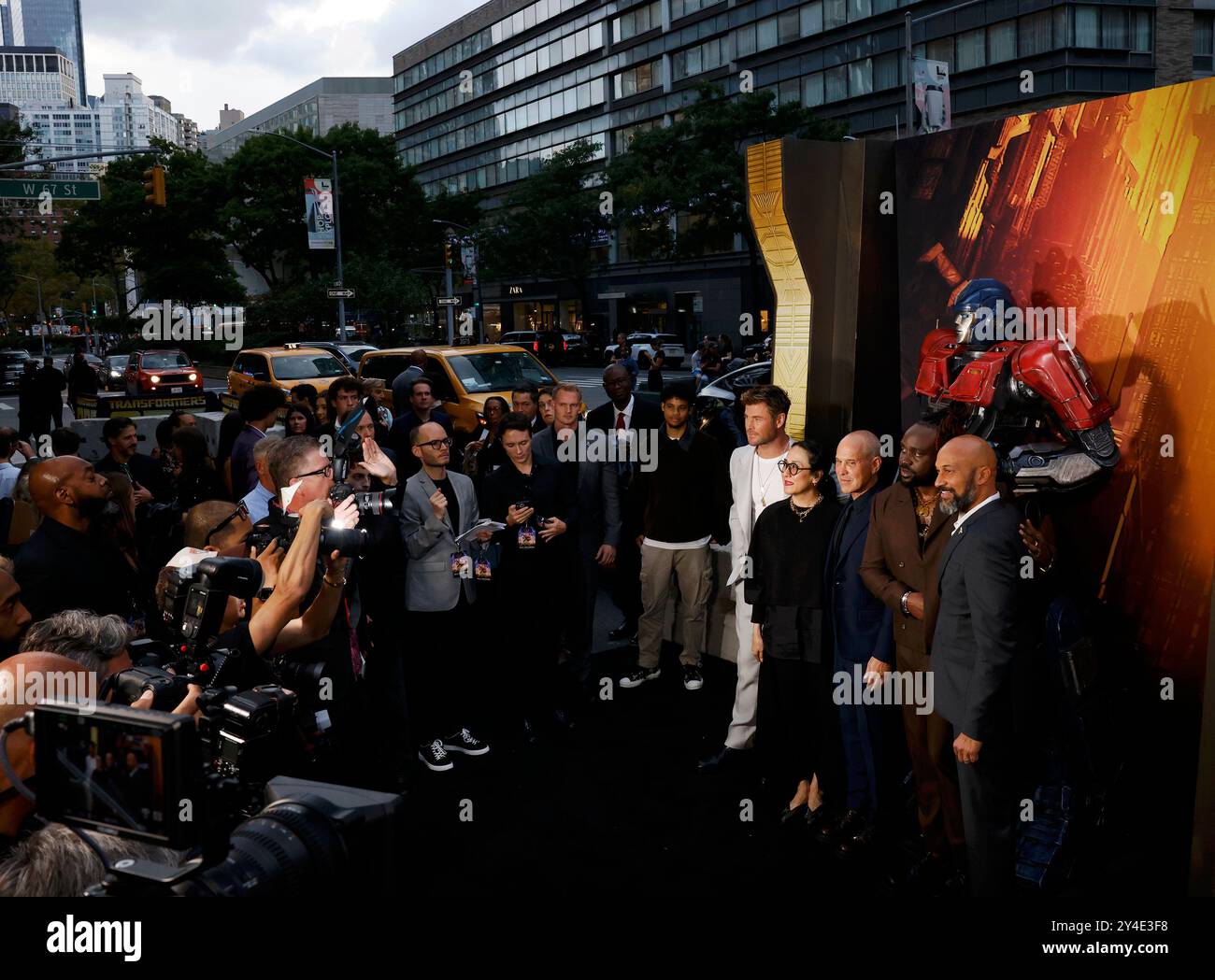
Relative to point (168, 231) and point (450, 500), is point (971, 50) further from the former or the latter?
point (450, 500)

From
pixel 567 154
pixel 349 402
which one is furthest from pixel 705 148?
pixel 349 402

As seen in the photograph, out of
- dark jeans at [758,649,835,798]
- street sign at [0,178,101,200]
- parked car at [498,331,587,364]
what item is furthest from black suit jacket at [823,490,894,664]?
parked car at [498,331,587,364]

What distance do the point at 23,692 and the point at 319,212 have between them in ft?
114

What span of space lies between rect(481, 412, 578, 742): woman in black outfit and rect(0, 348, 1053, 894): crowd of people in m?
0.02

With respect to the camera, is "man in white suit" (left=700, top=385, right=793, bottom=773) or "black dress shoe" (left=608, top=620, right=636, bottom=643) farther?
"black dress shoe" (left=608, top=620, right=636, bottom=643)

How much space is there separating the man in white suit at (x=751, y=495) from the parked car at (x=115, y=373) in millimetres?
27344

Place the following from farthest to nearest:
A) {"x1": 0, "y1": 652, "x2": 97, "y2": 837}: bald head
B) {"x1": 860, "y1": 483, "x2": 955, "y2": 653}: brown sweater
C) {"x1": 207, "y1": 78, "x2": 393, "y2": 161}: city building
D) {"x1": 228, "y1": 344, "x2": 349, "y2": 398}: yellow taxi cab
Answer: {"x1": 207, "y1": 78, "x2": 393, "y2": 161}: city building
{"x1": 228, "y1": 344, "x2": 349, "y2": 398}: yellow taxi cab
{"x1": 860, "y1": 483, "x2": 955, "y2": 653}: brown sweater
{"x1": 0, "y1": 652, "x2": 97, "y2": 837}: bald head

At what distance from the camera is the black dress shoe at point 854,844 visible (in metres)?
4.81

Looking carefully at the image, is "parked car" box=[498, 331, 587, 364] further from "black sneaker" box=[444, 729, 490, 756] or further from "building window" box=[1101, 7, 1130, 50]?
"black sneaker" box=[444, 729, 490, 756]

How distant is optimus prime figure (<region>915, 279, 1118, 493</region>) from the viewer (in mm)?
5230

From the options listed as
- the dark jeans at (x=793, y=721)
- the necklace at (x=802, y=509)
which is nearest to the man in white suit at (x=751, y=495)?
the dark jeans at (x=793, y=721)

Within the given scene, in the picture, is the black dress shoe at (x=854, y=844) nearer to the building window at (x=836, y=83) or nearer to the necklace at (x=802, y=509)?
the necklace at (x=802, y=509)

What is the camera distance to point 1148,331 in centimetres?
517
